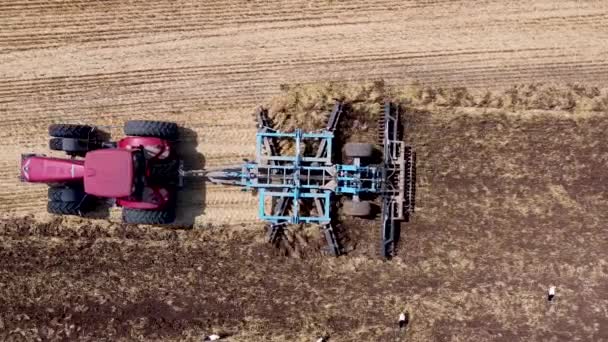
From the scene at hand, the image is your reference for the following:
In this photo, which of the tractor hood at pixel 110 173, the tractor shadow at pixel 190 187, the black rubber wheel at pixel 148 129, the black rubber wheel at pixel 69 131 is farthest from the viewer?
the tractor shadow at pixel 190 187

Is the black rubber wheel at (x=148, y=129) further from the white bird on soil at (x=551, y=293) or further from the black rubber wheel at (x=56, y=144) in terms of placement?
the white bird on soil at (x=551, y=293)

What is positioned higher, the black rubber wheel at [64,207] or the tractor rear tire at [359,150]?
the tractor rear tire at [359,150]

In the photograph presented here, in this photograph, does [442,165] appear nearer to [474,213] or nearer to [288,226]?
[474,213]

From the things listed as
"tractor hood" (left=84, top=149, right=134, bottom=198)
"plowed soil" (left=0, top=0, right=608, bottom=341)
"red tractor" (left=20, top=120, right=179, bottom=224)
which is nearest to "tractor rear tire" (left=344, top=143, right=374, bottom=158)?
"plowed soil" (left=0, top=0, right=608, bottom=341)

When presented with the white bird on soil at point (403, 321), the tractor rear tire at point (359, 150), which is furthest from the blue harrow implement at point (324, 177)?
the white bird on soil at point (403, 321)

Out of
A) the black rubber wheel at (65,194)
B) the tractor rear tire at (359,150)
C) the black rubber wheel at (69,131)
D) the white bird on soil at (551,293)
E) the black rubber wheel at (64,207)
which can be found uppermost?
the black rubber wheel at (69,131)

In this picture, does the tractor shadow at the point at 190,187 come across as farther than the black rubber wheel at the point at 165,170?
Yes

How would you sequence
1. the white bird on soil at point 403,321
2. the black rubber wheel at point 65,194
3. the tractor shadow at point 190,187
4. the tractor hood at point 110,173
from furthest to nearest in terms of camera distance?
1. the tractor shadow at point 190,187
2. the white bird on soil at point 403,321
3. the black rubber wheel at point 65,194
4. the tractor hood at point 110,173
